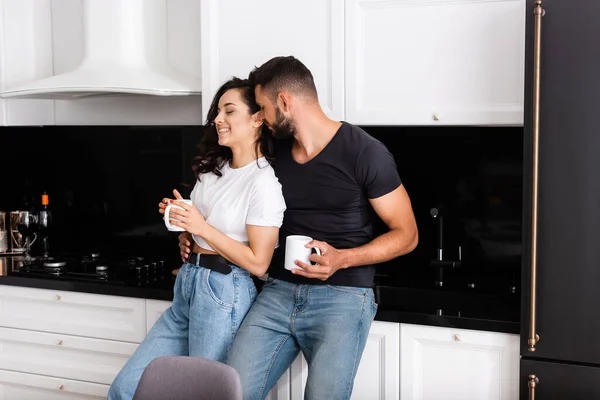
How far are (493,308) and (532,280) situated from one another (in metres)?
0.29

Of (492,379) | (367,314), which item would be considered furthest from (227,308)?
(492,379)

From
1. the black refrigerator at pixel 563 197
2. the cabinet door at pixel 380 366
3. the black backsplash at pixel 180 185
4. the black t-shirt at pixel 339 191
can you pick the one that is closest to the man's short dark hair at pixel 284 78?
the black t-shirt at pixel 339 191

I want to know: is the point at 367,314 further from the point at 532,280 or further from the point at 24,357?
the point at 24,357

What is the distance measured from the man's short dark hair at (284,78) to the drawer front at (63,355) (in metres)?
1.16

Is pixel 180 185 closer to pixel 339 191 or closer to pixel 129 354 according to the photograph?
pixel 129 354

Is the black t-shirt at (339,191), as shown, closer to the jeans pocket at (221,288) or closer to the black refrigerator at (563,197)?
the jeans pocket at (221,288)

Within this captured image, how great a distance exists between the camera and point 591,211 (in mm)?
2285

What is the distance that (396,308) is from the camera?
257 centimetres

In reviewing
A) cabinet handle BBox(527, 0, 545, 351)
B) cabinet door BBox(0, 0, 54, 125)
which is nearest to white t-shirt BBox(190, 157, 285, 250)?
cabinet handle BBox(527, 0, 545, 351)

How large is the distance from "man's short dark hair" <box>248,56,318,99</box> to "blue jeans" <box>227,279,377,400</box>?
2.02ft

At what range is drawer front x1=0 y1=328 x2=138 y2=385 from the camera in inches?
119

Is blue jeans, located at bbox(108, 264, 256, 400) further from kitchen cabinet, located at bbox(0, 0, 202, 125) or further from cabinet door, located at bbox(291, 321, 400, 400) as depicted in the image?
kitchen cabinet, located at bbox(0, 0, 202, 125)

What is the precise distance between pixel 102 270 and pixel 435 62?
59.8 inches

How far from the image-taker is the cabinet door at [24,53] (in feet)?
11.0
